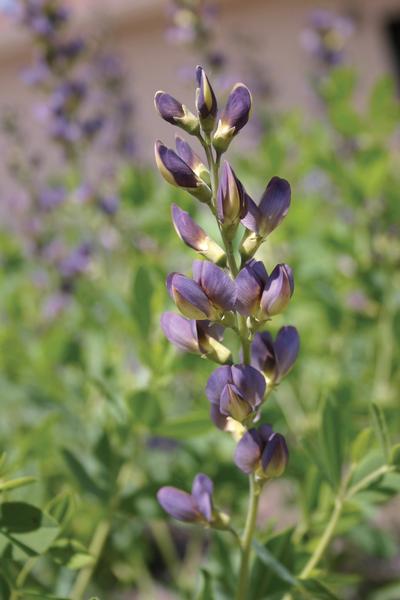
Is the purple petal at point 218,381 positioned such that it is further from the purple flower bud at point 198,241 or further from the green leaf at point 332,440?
the green leaf at point 332,440

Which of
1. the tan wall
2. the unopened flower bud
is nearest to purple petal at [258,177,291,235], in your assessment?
the unopened flower bud

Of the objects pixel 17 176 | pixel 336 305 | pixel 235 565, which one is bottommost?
pixel 235 565

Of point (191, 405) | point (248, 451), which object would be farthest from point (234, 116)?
point (191, 405)

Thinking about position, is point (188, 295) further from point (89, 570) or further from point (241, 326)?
point (89, 570)

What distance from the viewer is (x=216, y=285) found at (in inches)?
30.9

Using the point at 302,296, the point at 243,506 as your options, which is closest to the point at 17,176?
the point at 302,296

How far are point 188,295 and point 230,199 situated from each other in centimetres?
11

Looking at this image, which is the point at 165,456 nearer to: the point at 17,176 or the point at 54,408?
the point at 54,408

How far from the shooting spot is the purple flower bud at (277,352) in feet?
2.80

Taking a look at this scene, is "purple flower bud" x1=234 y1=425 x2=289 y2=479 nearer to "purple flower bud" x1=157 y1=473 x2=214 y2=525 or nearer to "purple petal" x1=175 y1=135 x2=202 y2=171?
"purple flower bud" x1=157 y1=473 x2=214 y2=525

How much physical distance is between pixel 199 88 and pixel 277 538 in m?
0.55

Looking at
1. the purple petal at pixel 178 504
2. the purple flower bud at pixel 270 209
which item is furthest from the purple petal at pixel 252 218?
the purple petal at pixel 178 504

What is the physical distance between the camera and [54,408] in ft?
5.23

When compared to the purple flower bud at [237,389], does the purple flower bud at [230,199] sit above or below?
above
